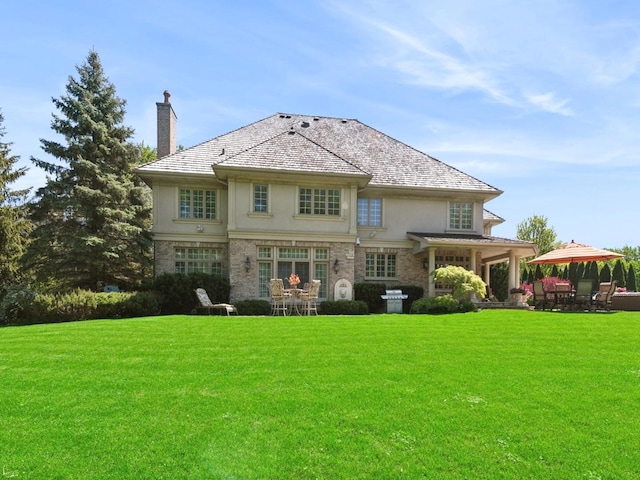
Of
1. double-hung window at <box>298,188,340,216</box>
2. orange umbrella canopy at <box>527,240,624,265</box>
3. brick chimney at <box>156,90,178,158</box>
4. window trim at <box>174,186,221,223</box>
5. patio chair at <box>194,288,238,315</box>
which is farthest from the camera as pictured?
brick chimney at <box>156,90,178,158</box>

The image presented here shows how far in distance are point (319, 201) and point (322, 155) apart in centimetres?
216

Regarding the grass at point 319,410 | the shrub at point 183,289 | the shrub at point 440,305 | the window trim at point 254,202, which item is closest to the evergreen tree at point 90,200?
the shrub at point 183,289

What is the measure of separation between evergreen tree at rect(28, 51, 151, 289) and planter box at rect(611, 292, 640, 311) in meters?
20.7

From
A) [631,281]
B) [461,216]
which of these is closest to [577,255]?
[461,216]

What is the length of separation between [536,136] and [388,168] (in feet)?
23.3

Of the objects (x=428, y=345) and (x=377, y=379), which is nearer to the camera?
(x=377, y=379)

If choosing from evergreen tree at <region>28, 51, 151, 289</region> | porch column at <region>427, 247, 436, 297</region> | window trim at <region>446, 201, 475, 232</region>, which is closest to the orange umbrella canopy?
window trim at <region>446, 201, 475, 232</region>

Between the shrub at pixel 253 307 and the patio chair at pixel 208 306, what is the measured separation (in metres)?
0.30

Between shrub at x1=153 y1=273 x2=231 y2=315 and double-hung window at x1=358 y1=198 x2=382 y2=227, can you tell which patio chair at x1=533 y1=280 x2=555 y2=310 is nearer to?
double-hung window at x1=358 y1=198 x2=382 y2=227

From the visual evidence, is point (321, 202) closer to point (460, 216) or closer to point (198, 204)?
point (198, 204)

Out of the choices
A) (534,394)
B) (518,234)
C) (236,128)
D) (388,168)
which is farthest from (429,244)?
(518,234)

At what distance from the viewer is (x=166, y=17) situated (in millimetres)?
9898

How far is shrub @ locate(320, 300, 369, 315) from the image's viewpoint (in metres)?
16.8

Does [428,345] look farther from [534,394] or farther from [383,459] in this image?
[383,459]
